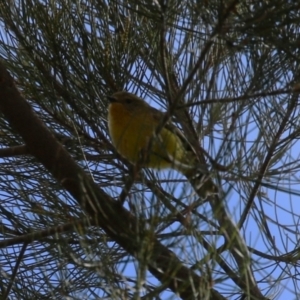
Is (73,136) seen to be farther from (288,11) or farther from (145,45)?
(288,11)

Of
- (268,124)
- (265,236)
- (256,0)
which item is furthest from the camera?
(265,236)

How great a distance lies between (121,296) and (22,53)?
1.54m

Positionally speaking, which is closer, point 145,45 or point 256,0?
point 256,0

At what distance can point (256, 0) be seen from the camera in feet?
6.49

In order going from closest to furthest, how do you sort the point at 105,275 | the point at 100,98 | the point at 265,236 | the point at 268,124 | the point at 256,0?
the point at 105,275
the point at 256,0
the point at 268,124
the point at 265,236
the point at 100,98

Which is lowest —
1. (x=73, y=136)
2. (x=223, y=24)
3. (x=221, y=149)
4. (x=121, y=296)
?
(x=121, y=296)

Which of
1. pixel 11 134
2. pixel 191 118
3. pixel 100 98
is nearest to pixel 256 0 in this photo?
pixel 191 118

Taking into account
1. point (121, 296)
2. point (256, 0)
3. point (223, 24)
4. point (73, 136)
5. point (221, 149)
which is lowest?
point (121, 296)

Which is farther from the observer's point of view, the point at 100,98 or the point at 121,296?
the point at 100,98

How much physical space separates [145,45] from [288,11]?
3.98 feet

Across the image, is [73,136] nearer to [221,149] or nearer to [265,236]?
[265,236]

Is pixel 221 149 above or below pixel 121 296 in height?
above

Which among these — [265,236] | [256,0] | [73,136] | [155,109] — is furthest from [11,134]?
[256,0]

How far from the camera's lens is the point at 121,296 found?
1.73 metres
